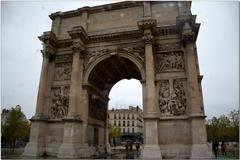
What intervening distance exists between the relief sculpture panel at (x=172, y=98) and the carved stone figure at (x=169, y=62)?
871 mm

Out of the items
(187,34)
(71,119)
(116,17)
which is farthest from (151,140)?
(116,17)

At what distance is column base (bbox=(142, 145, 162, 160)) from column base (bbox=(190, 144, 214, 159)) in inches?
65.2

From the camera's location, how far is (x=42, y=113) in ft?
46.3

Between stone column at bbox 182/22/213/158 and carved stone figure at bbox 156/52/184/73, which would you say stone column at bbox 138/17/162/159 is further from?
stone column at bbox 182/22/213/158

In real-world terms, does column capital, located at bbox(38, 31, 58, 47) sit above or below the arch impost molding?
above

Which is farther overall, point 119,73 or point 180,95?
point 119,73

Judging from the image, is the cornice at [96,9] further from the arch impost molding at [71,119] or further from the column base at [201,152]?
the column base at [201,152]

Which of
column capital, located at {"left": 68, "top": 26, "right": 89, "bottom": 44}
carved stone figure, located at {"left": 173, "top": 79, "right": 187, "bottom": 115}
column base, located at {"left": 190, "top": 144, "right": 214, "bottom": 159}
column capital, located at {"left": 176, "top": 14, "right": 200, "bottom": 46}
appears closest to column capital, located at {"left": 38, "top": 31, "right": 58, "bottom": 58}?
column capital, located at {"left": 68, "top": 26, "right": 89, "bottom": 44}

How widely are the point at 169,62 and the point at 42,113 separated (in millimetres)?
8905

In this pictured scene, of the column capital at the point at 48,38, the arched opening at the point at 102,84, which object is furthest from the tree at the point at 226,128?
the column capital at the point at 48,38

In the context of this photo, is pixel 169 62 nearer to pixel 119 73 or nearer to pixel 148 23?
pixel 148 23

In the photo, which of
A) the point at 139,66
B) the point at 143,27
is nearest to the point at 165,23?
the point at 143,27

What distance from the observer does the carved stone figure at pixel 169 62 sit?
13352 millimetres

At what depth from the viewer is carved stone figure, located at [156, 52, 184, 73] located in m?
13.4
